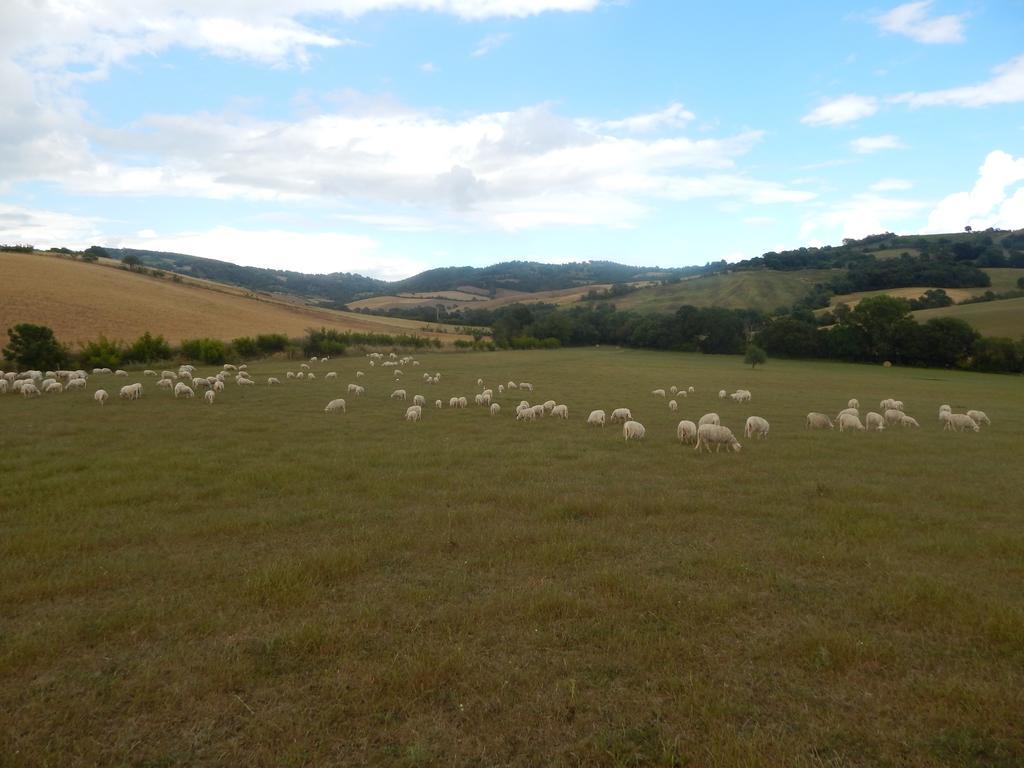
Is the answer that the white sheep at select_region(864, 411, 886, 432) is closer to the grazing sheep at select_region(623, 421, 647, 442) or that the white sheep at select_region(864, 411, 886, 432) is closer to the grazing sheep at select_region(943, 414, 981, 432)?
the grazing sheep at select_region(943, 414, 981, 432)

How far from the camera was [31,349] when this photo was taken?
128 ft

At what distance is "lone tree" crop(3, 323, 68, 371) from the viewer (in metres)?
38.9

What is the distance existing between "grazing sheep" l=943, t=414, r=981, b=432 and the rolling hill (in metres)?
59.1

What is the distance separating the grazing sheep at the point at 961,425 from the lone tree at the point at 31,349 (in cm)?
4981

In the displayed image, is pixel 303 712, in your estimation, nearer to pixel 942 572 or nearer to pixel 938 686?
pixel 938 686

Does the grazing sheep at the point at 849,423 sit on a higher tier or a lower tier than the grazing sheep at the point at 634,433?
lower

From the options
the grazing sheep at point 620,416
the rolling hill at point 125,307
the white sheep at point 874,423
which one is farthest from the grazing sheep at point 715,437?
the rolling hill at point 125,307

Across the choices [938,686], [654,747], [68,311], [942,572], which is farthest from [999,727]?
[68,311]

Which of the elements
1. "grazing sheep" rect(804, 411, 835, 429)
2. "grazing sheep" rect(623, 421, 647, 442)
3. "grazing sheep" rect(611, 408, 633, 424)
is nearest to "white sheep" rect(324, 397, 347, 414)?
"grazing sheep" rect(611, 408, 633, 424)

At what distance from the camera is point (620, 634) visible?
6.35 m

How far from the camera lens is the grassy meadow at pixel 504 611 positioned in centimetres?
483

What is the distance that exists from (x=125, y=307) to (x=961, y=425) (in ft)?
242

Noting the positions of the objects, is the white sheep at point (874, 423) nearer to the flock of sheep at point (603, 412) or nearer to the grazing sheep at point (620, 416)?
the flock of sheep at point (603, 412)

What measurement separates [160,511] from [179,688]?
19.9ft
